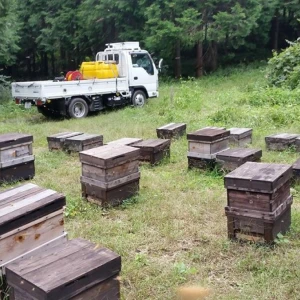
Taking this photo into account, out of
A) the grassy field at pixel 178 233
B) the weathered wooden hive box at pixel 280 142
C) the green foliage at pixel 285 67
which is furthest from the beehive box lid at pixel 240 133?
the green foliage at pixel 285 67

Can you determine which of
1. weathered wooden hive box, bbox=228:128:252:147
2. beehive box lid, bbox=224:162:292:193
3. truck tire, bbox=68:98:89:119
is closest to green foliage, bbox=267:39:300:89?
truck tire, bbox=68:98:89:119

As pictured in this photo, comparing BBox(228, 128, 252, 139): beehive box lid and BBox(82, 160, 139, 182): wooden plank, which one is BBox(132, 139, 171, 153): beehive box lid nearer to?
BBox(228, 128, 252, 139): beehive box lid

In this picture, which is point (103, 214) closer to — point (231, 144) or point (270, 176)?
point (270, 176)

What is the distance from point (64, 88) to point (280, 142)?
7.51 metres

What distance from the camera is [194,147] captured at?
6930 mm

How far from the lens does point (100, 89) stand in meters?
14.2

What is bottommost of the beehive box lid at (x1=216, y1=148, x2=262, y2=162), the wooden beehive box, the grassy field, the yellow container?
the grassy field

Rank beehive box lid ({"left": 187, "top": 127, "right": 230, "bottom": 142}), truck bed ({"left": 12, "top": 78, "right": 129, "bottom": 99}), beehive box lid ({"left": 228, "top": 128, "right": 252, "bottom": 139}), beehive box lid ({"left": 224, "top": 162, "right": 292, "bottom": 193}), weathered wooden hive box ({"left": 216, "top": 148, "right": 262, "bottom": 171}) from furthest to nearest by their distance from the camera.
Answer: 1. truck bed ({"left": 12, "top": 78, "right": 129, "bottom": 99})
2. beehive box lid ({"left": 228, "top": 128, "right": 252, "bottom": 139})
3. beehive box lid ({"left": 187, "top": 127, "right": 230, "bottom": 142})
4. weathered wooden hive box ({"left": 216, "top": 148, "right": 262, "bottom": 171})
5. beehive box lid ({"left": 224, "top": 162, "right": 292, "bottom": 193})

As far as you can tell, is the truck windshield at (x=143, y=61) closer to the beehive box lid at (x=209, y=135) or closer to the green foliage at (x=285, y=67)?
the green foliage at (x=285, y=67)

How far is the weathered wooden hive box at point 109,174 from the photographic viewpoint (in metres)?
5.42

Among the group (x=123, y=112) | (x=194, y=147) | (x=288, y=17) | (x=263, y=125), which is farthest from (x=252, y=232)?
(x=288, y=17)

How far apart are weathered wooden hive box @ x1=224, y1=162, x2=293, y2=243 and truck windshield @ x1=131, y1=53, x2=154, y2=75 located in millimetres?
11325

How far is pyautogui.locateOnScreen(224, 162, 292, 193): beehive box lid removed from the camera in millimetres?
4109

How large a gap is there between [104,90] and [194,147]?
7.95m
